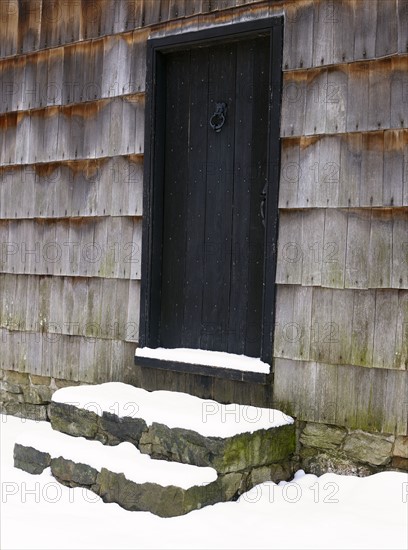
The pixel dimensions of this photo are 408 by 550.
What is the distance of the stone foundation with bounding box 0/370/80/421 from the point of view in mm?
6344

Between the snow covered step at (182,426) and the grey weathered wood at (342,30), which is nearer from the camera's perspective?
the snow covered step at (182,426)

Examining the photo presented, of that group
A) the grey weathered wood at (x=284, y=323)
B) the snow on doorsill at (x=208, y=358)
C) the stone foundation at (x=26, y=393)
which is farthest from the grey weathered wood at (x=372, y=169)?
the stone foundation at (x=26, y=393)

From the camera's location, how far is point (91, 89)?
233 inches

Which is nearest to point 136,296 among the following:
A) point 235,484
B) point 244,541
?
point 235,484

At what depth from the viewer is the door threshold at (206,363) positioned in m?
4.91

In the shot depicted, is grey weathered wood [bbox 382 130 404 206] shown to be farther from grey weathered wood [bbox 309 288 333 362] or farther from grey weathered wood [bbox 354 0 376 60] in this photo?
grey weathered wood [bbox 309 288 333 362]

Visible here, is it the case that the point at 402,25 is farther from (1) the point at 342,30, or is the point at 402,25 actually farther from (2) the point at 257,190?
(2) the point at 257,190

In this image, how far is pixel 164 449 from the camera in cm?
448

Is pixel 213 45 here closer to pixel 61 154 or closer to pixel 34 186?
pixel 61 154

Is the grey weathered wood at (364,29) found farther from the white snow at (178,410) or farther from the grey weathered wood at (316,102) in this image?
the white snow at (178,410)

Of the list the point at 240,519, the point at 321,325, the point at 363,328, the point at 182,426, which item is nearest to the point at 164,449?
the point at 182,426

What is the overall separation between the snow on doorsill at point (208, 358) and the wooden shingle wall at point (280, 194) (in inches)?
6.4

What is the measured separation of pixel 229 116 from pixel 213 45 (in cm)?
50

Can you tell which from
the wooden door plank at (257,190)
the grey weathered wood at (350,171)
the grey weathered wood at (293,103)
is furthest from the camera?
the wooden door plank at (257,190)
